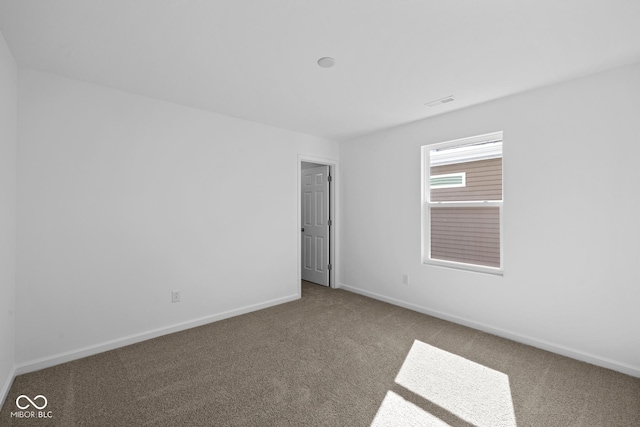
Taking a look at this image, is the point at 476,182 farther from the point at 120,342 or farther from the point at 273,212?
the point at 120,342

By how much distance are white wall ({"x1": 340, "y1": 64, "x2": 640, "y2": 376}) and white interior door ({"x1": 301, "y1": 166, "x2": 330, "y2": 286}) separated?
175 centimetres

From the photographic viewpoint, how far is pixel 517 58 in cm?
226

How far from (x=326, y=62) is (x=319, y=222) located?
10.2 ft

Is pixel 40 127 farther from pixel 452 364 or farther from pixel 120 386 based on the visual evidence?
pixel 452 364

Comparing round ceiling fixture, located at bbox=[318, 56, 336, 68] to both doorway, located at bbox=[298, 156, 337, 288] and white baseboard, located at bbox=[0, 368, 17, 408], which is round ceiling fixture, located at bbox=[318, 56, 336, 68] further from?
white baseboard, located at bbox=[0, 368, 17, 408]

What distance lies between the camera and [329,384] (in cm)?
222

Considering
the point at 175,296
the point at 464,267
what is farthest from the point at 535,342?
the point at 175,296

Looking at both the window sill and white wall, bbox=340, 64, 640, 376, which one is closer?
white wall, bbox=340, 64, 640, 376

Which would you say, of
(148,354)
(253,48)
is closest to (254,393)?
(148,354)

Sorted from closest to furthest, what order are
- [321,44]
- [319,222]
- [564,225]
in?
[321,44] < [564,225] < [319,222]

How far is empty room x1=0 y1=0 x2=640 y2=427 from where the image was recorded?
6.22 feet

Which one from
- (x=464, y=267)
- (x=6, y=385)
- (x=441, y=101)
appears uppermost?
(x=441, y=101)

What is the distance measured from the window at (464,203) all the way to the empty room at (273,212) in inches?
1.0

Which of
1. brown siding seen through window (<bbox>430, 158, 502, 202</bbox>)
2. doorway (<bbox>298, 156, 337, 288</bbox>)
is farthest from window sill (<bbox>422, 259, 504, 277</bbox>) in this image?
doorway (<bbox>298, 156, 337, 288</bbox>)
